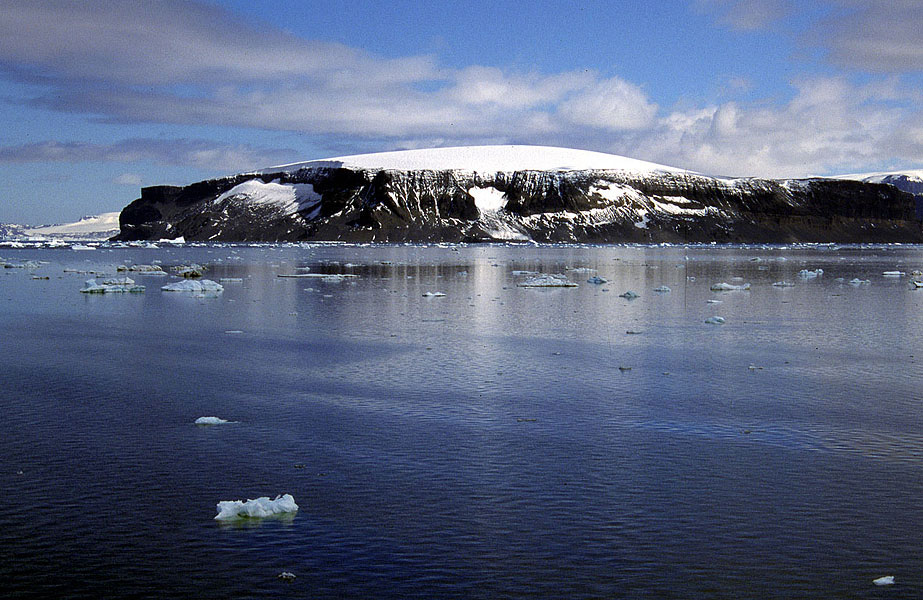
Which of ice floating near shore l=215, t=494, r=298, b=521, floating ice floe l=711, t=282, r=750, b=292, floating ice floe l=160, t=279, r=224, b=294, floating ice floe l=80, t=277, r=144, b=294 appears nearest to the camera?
ice floating near shore l=215, t=494, r=298, b=521

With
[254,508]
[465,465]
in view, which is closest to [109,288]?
[465,465]

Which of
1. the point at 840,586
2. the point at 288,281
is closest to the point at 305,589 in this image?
the point at 840,586

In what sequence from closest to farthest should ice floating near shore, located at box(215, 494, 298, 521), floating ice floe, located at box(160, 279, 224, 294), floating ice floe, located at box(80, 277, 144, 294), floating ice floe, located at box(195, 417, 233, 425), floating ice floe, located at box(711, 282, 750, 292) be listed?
ice floating near shore, located at box(215, 494, 298, 521)
floating ice floe, located at box(195, 417, 233, 425)
floating ice floe, located at box(160, 279, 224, 294)
floating ice floe, located at box(80, 277, 144, 294)
floating ice floe, located at box(711, 282, 750, 292)

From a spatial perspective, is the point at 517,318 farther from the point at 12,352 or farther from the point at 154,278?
the point at 154,278

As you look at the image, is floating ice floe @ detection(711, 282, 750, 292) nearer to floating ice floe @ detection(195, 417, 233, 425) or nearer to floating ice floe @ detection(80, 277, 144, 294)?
floating ice floe @ detection(80, 277, 144, 294)

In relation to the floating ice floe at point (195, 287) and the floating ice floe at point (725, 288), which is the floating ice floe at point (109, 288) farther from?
the floating ice floe at point (725, 288)

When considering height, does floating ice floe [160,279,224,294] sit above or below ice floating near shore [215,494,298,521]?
above

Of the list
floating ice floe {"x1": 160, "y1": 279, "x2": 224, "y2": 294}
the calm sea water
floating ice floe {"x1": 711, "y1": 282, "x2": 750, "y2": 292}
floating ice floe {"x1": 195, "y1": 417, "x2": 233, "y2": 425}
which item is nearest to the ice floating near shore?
the calm sea water

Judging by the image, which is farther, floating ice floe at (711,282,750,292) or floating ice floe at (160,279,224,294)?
floating ice floe at (711,282,750,292)
